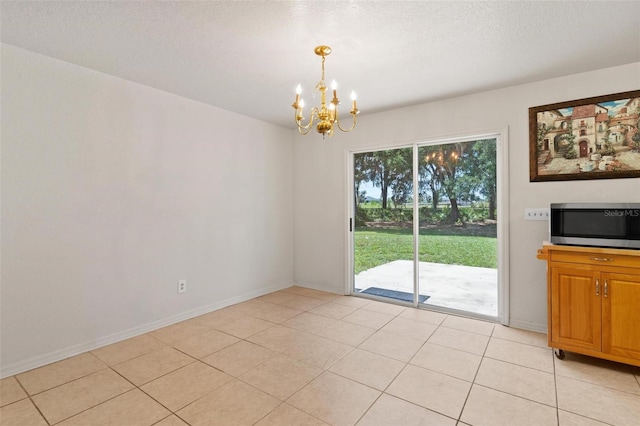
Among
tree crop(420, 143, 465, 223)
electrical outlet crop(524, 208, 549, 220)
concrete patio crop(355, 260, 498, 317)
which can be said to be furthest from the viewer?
tree crop(420, 143, 465, 223)

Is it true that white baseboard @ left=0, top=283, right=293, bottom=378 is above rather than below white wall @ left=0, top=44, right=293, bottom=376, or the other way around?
below

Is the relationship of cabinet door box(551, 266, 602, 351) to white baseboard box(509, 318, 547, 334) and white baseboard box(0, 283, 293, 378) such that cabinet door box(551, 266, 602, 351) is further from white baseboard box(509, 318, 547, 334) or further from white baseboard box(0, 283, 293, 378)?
white baseboard box(0, 283, 293, 378)

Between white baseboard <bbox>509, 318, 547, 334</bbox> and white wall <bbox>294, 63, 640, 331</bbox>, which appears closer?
white wall <bbox>294, 63, 640, 331</bbox>

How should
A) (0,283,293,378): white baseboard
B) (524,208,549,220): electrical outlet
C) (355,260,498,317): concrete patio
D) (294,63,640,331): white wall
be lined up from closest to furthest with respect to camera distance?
(0,283,293,378): white baseboard < (294,63,640,331): white wall < (524,208,549,220): electrical outlet < (355,260,498,317): concrete patio

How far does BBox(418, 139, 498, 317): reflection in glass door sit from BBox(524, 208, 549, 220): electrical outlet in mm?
322

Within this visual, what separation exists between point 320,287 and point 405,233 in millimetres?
1529

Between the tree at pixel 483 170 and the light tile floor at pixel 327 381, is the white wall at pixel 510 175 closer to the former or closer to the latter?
the tree at pixel 483 170

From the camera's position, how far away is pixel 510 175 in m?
3.12

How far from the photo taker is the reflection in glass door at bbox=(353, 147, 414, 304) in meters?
3.88

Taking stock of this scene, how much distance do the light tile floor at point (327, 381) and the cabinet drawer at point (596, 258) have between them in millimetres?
798

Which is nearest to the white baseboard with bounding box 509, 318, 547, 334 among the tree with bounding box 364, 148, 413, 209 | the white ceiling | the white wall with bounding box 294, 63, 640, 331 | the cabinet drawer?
the white wall with bounding box 294, 63, 640, 331

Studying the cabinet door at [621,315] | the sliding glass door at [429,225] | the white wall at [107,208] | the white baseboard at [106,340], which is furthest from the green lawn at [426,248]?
the white baseboard at [106,340]

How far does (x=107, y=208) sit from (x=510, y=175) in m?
3.92

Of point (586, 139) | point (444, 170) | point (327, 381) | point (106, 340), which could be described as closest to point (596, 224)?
point (586, 139)
